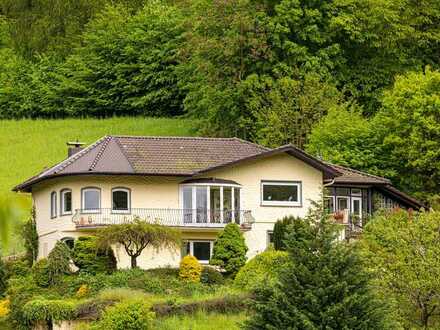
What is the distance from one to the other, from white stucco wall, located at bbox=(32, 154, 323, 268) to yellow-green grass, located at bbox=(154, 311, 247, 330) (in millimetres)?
8882

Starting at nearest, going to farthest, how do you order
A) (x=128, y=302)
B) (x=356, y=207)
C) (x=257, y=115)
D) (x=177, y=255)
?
(x=128, y=302) → (x=177, y=255) → (x=356, y=207) → (x=257, y=115)

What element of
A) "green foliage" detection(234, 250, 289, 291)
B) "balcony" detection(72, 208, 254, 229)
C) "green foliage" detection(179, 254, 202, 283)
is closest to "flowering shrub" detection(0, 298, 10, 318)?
"green foliage" detection(179, 254, 202, 283)

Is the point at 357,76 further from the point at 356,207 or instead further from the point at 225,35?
the point at 356,207

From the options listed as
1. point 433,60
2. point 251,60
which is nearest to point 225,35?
point 251,60

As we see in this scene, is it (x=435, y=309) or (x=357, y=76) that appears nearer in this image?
(x=435, y=309)

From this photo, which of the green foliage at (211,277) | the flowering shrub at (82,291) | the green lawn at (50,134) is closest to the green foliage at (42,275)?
the flowering shrub at (82,291)

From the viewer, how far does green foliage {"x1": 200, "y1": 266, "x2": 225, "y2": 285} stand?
39188 mm

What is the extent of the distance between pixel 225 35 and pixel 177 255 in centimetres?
2381

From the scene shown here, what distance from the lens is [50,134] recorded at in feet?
250

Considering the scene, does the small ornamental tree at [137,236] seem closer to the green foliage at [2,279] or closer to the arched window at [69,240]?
the green foliage at [2,279]

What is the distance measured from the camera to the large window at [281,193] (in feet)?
150

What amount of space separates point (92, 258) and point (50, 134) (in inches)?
1427

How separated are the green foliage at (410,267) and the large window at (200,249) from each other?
384 inches

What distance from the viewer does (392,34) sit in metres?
66.9
